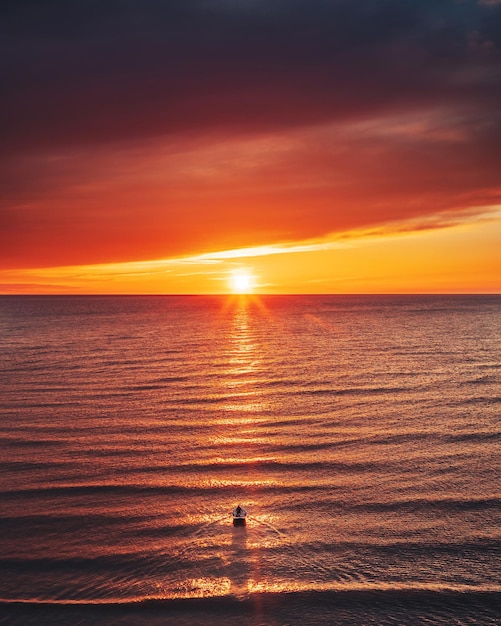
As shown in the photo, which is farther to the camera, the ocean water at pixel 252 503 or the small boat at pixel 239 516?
the small boat at pixel 239 516

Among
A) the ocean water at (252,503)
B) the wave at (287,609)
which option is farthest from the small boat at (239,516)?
the wave at (287,609)

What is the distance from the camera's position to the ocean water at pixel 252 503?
52.1ft

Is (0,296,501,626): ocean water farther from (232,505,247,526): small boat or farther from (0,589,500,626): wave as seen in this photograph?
(232,505,247,526): small boat

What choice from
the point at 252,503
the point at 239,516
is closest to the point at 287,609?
the point at 239,516

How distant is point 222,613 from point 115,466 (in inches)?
541

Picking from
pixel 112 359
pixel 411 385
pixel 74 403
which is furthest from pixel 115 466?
pixel 112 359

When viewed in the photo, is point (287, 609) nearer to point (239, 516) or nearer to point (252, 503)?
point (239, 516)

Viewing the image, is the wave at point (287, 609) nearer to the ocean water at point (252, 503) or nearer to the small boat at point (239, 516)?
the ocean water at point (252, 503)

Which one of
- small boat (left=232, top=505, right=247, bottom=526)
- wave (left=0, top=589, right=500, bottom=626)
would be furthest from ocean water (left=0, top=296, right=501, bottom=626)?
small boat (left=232, top=505, right=247, bottom=526)

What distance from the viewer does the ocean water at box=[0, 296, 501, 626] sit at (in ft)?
52.1

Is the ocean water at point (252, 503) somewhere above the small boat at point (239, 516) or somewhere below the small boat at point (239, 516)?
below

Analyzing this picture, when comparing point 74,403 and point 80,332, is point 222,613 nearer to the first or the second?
point 74,403

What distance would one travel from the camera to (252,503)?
22.5m

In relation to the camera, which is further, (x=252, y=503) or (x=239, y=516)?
(x=252, y=503)
